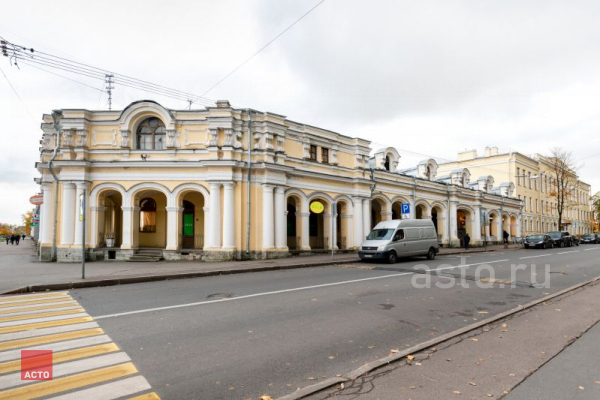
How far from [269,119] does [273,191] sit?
4.21 m

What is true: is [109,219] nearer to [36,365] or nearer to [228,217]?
[228,217]

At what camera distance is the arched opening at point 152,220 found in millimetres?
21547

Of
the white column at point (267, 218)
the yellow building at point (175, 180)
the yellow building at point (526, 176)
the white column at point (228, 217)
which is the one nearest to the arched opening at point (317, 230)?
the yellow building at point (175, 180)

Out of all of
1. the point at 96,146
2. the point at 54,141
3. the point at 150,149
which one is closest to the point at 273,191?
the point at 150,149

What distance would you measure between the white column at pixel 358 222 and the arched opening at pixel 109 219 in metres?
15.3

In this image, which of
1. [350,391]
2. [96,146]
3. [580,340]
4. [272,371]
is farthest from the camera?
[96,146]

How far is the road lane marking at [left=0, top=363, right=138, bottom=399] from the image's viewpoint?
358 cm

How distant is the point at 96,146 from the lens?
18984 mm

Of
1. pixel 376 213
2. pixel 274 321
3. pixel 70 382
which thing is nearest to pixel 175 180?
pixel 274 321

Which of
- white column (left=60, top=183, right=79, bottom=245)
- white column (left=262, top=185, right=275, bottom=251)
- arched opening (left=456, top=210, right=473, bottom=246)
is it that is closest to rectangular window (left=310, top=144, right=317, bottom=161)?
white column (left=262, top=185, right=275, bottom=251)

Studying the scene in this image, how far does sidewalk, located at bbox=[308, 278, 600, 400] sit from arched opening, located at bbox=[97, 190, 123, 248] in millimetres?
19232

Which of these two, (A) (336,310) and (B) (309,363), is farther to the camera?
(A) (336,310)

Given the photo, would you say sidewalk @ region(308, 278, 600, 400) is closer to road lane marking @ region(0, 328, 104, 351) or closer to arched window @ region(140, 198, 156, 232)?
road lane marking @ region(0, 328, 104, 351)

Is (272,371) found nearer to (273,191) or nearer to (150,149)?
(273,191)
